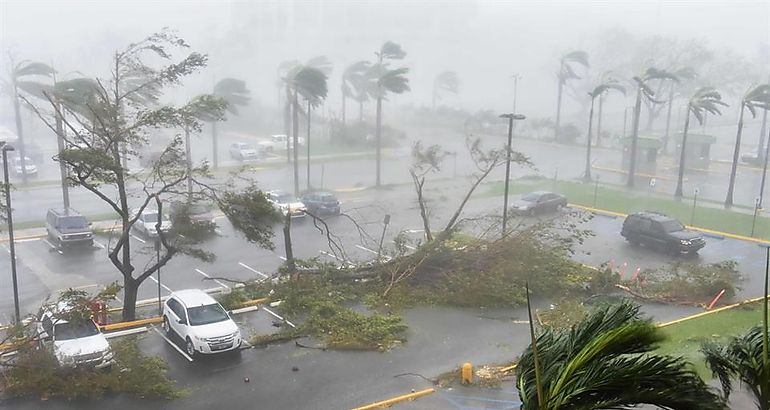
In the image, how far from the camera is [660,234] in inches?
1056

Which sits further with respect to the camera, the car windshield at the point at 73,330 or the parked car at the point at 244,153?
the parked car at the point at 244,153

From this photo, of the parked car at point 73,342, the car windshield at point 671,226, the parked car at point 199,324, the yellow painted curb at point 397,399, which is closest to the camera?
the yellow painted curb at point 397,399

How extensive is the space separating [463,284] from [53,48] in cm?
10933

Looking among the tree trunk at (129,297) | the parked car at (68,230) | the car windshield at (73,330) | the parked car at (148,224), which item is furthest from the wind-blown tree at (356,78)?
the car windshield at (73,330)

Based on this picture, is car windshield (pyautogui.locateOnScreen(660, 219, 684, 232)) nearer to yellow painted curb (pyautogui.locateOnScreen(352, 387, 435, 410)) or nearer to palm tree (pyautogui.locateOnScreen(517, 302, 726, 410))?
yellow painted curb (pyautogui.locateOnScreen(352, 387, 435, 410))

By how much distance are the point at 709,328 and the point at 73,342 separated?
15.4 meters

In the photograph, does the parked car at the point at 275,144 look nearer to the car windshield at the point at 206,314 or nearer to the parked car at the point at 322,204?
the parked car at the point at 322,204

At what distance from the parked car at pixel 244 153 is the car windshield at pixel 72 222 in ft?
76.6

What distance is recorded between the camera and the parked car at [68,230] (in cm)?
2666

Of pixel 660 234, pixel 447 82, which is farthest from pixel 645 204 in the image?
pixel 447 82

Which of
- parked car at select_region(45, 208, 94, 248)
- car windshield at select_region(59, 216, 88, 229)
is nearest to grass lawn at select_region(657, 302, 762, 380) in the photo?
parked car at select_region(45, 208, 94, 248)

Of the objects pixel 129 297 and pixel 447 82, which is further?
pixel 447 82

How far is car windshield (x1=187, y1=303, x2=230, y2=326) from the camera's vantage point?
17039 mm

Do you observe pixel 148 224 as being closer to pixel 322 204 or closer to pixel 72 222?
pixel 72 222
